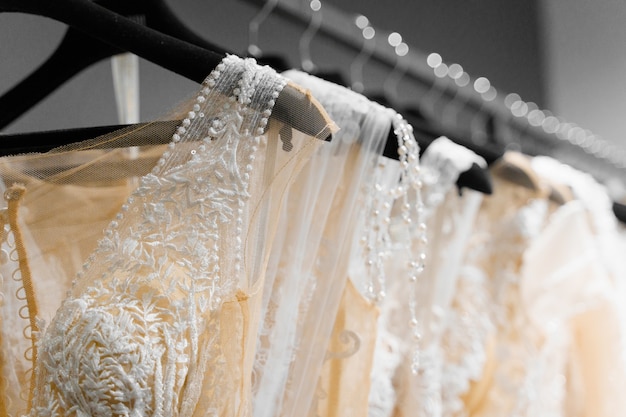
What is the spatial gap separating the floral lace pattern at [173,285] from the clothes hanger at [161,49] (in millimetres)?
14

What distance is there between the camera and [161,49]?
58 centimetres

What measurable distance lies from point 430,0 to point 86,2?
128cm

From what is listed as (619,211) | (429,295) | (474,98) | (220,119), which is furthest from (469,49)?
(220,119)

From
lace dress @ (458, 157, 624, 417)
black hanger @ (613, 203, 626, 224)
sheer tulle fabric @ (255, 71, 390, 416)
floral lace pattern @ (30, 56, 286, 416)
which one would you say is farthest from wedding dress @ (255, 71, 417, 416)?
black hanger @ (613, 203, 626, 224)

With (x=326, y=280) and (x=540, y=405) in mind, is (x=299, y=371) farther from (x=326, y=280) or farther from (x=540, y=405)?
(x=540, y=405)

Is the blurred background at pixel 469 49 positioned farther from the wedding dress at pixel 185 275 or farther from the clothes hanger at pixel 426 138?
the wedding dress at pixel 185 275

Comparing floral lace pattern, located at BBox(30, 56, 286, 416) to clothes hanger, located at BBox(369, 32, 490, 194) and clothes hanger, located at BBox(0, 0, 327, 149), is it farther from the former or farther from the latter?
clothes hanger, located at BBox(369, 32, 490, 194)

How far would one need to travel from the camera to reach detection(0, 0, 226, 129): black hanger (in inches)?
28.2

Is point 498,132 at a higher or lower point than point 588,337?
higher

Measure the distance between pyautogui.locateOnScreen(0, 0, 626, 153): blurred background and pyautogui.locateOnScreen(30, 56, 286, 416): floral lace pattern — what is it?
345 mm

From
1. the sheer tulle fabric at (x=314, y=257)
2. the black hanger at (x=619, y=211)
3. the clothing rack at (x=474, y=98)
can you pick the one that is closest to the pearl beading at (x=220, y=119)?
the sheer tulle fabric at (x=314, y=257)

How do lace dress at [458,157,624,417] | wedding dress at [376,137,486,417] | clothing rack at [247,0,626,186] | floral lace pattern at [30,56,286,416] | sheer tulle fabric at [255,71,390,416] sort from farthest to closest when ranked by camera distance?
clothing rack at [247,0,626,186], lace dress at [458,157,624,417], wedding dress at [376,137,486,417], sheer tulle fabric at [255,71,390,416], floral lace pattern at [30,56,286,416]

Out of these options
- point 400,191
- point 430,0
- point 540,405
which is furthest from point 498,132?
point 400,191

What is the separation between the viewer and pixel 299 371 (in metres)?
0.65
